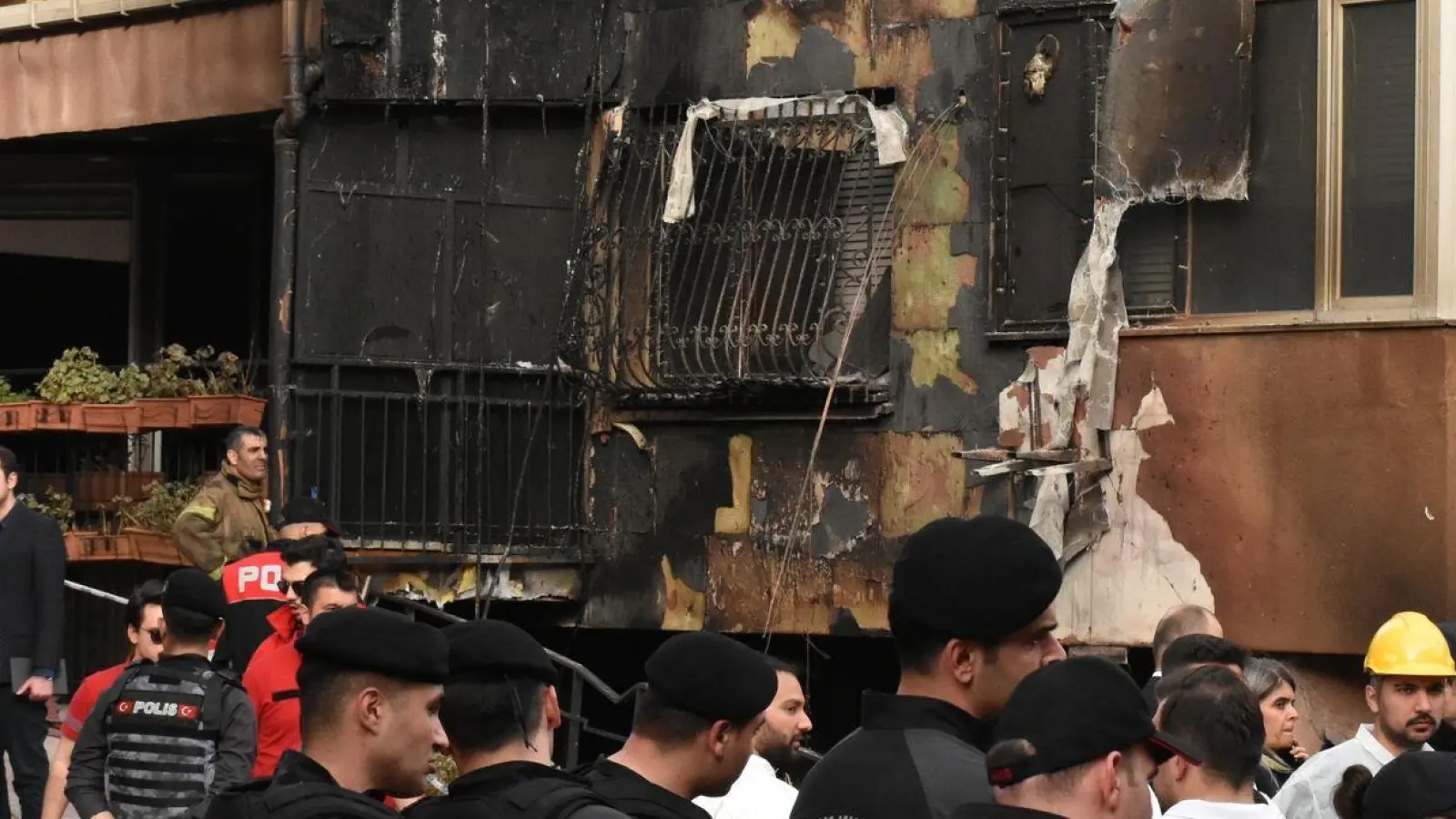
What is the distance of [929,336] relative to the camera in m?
12.4

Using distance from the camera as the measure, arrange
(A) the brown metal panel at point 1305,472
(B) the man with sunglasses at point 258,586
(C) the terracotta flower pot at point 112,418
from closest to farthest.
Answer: (B) the man with sunglasses at point 258,586, (A) the brown metal panel at point 1305,472, (C) the terracotta flower pot at point 112,418

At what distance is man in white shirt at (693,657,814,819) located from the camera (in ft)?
22.4

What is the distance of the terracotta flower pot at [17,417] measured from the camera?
1382cm

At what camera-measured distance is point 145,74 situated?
13.9 m

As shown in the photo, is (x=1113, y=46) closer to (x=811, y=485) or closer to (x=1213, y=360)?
(x=1213, y=360)

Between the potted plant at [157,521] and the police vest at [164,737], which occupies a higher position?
the potted plant at [157,521]

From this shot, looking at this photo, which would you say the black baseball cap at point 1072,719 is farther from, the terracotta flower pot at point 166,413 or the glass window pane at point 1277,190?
the terracotta flower pot at point 166,413

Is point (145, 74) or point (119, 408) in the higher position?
point (145, 74)

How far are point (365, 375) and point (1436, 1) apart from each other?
633 centimetres

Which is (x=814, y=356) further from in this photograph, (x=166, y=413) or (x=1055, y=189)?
(x=166, y=413)

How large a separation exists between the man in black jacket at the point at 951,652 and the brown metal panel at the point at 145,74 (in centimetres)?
957

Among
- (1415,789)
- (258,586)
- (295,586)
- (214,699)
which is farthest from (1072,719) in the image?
(258,586)

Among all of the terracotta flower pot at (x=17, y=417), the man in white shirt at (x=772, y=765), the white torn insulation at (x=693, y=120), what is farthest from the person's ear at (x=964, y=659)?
the terracotta flower pot at (x=17, y=417)

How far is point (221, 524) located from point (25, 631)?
4.20ft
